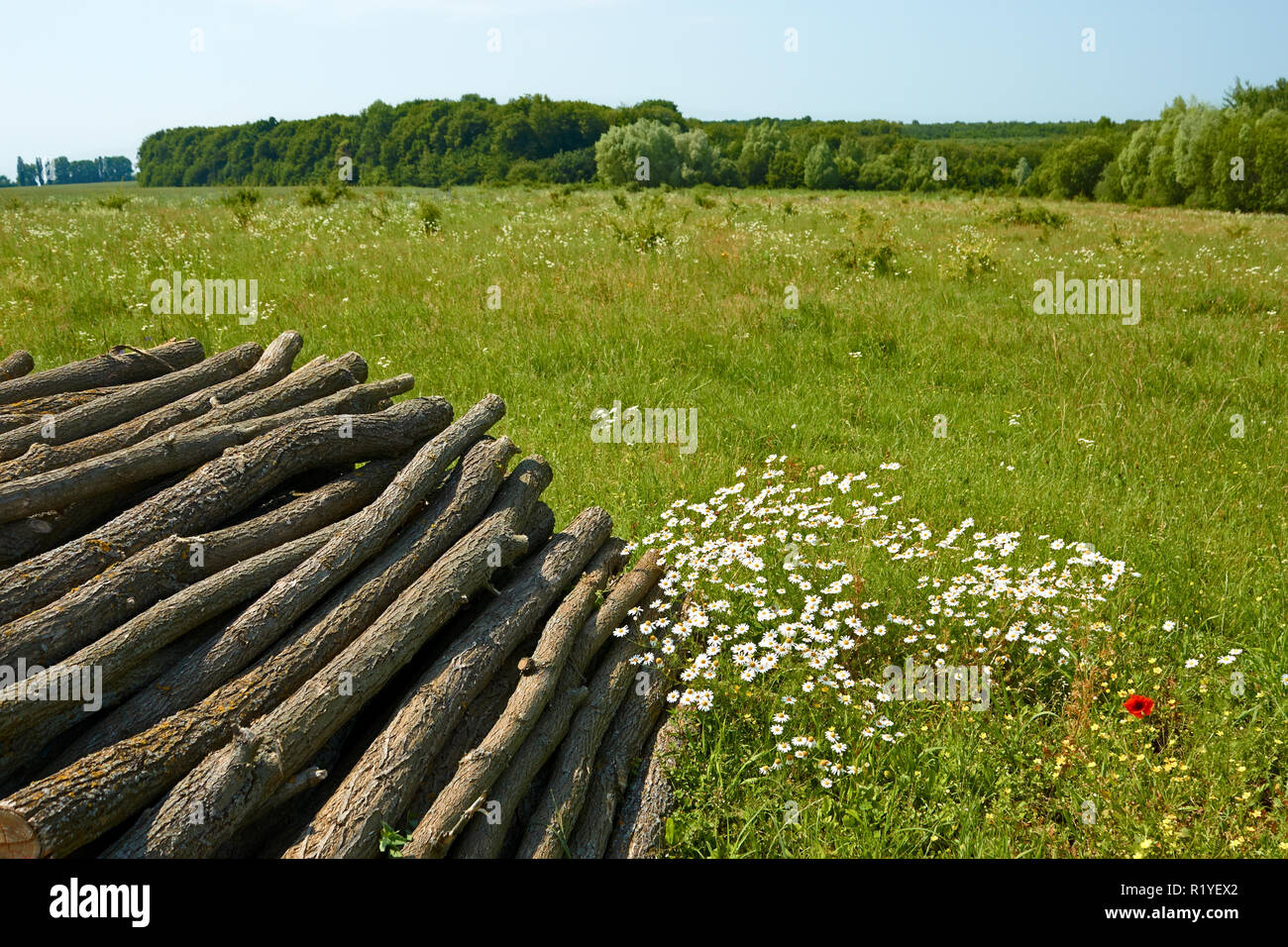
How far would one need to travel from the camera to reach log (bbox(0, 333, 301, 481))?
4289 mm

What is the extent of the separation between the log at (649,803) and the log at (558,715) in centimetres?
33

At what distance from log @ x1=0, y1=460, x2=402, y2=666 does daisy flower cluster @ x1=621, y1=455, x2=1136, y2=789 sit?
6.06 ft

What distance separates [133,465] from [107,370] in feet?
5.29

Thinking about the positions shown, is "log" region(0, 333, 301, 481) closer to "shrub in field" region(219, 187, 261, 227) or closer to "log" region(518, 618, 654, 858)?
"log" region(518, 618, 654, 858)

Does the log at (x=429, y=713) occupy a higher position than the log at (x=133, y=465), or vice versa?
the log at (x=133, y=465)

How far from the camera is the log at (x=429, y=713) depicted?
10.4ft

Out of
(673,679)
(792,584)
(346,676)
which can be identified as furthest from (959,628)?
(346,676)

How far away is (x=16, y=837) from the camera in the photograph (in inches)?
112

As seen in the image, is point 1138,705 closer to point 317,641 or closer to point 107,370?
point 317,641

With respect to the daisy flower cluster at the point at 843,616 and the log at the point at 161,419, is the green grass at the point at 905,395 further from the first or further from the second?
the log at the point at 161,419

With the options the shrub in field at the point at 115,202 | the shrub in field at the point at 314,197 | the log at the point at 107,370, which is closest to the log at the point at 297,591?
the log at the point at 107,370
